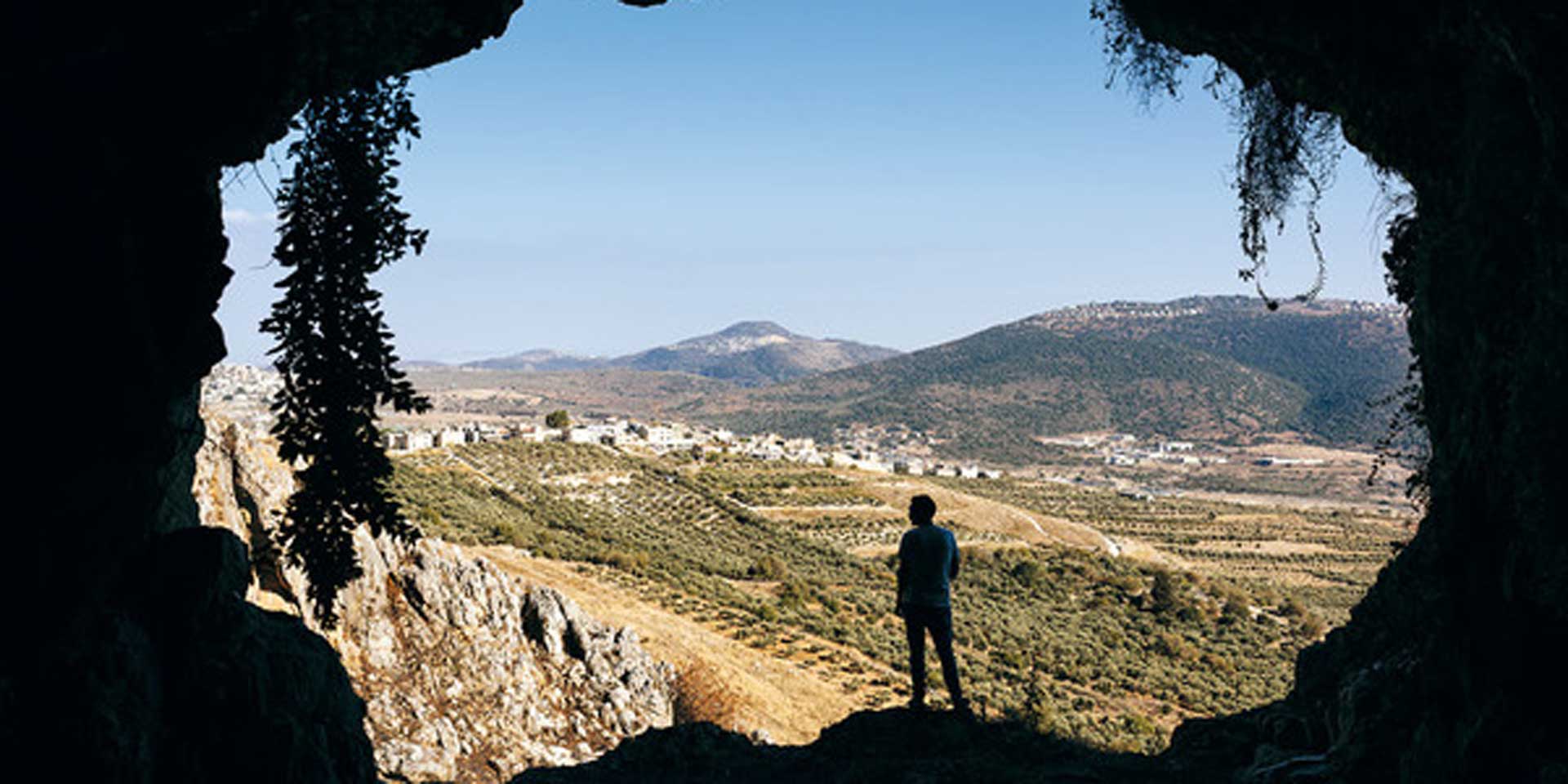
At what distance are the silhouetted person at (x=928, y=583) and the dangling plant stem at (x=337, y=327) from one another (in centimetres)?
426

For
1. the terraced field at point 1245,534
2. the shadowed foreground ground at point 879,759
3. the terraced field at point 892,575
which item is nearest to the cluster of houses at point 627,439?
the terraced field at point 892,575

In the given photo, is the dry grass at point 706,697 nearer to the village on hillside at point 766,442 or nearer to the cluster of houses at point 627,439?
the village on hillside at point 766,442

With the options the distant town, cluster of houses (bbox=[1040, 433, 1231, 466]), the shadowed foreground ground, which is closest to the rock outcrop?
the distant town

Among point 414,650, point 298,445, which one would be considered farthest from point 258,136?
point 414,650

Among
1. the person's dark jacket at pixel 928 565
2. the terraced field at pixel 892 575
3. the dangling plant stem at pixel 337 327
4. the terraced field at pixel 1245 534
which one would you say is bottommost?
the terraced field at pixel 1245 534

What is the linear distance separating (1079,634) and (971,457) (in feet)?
466

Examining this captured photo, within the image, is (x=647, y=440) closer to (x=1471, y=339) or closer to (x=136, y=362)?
(x=136, y=362)

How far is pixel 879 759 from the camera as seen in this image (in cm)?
816

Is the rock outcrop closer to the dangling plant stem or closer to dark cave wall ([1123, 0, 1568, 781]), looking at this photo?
the dangling plant stem

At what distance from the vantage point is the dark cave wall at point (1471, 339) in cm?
381

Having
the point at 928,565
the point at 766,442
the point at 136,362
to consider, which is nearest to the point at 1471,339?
the point at 928,565

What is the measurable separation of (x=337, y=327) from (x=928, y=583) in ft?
17.4

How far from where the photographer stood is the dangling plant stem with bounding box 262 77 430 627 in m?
6.50

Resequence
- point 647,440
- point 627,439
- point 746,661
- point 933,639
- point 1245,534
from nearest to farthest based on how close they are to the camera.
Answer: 1. point 933,639
2. point 746,661
3. point 1245,534
4. point 627,439
5. point 647,440
